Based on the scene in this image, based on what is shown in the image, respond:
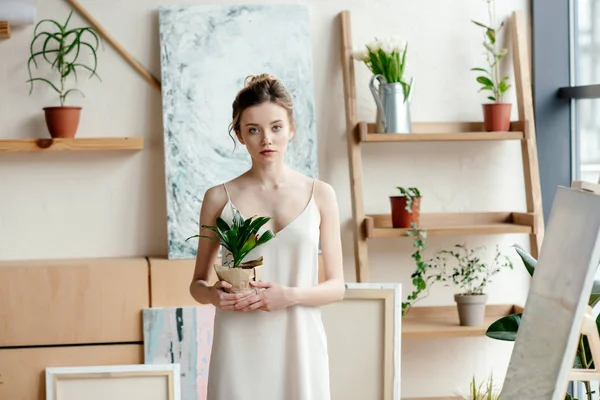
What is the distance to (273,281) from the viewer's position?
2359 mm

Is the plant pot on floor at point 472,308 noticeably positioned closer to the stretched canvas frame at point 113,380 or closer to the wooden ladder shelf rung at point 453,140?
the wooden ladder shelf rung at point 453,140

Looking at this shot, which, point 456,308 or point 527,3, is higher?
point 527,3

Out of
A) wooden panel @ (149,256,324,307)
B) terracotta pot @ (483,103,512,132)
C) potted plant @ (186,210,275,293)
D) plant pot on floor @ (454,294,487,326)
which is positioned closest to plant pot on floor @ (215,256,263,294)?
potted plant @ (186,210,275,293)

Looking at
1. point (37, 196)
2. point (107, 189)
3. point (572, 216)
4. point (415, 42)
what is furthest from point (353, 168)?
point (572, 216)

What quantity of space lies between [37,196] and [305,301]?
5.34 feet

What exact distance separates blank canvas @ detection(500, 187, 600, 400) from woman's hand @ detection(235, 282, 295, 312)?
0.58 metres

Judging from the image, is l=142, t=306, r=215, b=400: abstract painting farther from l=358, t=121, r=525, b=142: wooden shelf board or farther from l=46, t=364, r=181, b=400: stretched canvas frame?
l=358, t=121, r=525, b=142: wooden shelf board

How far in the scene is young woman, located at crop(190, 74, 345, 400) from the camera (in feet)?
7.61

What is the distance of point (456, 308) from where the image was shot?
378cm

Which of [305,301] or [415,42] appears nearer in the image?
[305,301]

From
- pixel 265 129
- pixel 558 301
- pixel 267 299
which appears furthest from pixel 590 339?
pixel 265 129

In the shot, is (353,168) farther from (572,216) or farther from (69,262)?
(572,216)

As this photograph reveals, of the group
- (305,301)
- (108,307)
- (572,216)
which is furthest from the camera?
(108,307)

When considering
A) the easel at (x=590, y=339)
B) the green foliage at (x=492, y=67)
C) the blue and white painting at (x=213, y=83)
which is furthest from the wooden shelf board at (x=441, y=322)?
the easel at (x=590, y=339)
